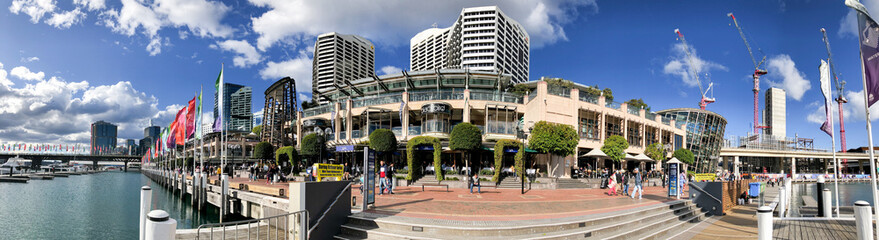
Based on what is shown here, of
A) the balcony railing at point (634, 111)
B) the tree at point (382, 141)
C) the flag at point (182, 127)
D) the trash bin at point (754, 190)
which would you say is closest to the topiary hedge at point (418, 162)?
the tree at point (382, 141)

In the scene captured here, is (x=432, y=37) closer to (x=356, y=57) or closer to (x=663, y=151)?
(x=356, y=57)

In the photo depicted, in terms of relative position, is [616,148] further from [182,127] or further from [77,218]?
[77,218]

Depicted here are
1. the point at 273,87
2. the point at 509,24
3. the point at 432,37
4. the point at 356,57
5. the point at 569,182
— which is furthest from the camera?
the point at 356,57

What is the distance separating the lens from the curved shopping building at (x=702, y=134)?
5972 cm

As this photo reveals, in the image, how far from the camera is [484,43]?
107188 mm

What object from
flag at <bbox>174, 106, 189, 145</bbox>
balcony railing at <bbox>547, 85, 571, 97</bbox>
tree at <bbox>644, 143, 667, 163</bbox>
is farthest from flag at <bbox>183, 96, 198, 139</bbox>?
tree at <bbox>644, 143, 667, 163</bbox>

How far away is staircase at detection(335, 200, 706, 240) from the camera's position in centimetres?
889

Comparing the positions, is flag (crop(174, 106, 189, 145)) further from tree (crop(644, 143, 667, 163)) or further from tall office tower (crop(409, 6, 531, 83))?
tall office tower (crop(409, 6, 531, 83))

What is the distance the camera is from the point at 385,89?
45.1m

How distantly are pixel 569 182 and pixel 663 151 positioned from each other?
2055 cm

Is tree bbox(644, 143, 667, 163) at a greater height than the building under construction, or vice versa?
the building under construction

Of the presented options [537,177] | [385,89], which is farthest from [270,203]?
[385,89]

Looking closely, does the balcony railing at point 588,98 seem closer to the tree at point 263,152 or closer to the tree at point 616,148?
the tree at point 616,148

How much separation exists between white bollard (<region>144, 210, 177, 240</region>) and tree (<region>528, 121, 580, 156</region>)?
26.4 metres
